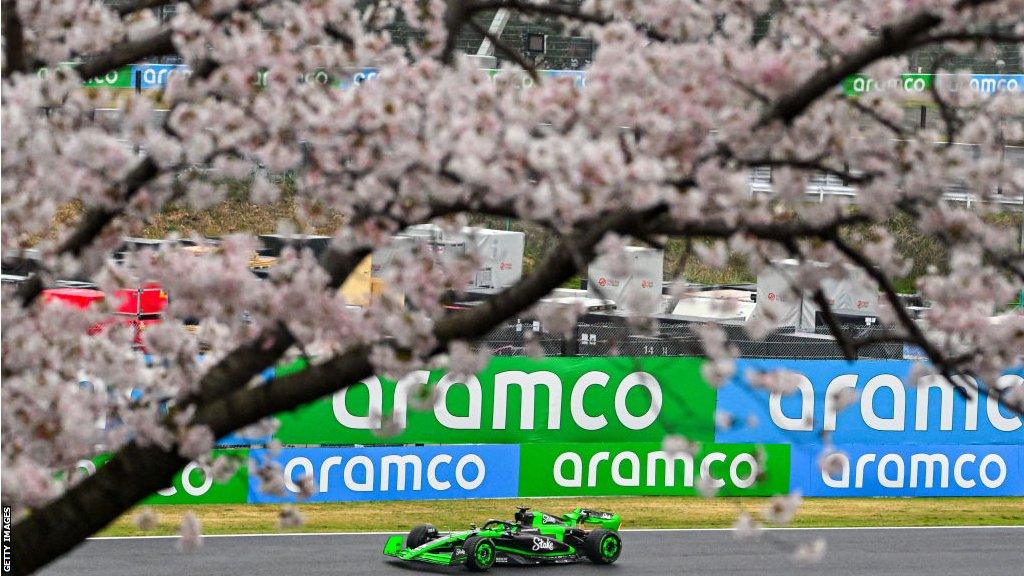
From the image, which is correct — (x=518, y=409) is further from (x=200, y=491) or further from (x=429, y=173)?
(x=429, y=173)

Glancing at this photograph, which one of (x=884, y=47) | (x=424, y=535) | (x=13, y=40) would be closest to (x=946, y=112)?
(x=884, y=47)

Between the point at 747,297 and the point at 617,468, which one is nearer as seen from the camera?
the point at 617,468

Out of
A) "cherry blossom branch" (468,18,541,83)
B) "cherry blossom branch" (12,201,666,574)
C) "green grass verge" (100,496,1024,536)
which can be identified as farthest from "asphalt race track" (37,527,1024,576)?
"cherry blossom branch" (12,201,666,574)

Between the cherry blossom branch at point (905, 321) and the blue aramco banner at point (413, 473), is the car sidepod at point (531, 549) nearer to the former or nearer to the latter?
the blue aramco banner at point (413, 473)

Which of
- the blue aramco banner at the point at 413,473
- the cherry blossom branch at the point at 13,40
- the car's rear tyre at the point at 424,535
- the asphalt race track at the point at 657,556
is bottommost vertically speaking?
the asphalt race track at the point at 657,556

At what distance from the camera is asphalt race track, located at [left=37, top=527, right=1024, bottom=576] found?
1816 cm

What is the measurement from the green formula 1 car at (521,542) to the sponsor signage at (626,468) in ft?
7.94

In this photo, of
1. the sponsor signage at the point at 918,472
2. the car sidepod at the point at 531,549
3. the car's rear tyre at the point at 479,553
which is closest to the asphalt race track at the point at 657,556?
the car sidepod at the point at 531,549

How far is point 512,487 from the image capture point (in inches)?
848

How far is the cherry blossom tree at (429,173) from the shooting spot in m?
5.21

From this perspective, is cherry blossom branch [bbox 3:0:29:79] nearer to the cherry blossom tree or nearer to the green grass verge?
the cherry blossom tree

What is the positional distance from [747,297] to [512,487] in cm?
1514

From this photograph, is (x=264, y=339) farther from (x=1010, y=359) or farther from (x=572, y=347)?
(x=572, y=347)

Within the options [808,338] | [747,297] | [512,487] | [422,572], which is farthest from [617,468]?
[747,297]
